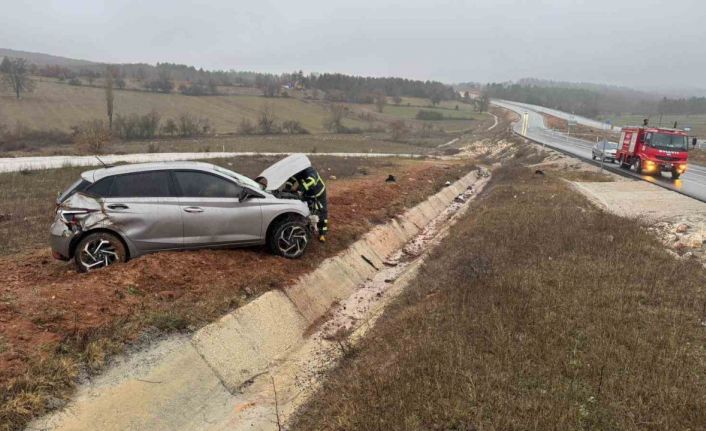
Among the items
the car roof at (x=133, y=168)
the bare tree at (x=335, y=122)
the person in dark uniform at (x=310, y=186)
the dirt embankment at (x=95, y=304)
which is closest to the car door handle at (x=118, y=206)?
the car roof at (x=133, y=168)

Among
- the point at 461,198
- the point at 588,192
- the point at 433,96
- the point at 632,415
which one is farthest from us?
the point at 433,96

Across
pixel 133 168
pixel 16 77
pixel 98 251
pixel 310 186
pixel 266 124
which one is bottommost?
pixel 266 124

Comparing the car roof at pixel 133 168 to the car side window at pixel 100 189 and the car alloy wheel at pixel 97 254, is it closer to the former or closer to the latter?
the car side window at pixel 100 189

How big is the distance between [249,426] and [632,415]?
4.78 m

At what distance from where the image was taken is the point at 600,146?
32.4 meters

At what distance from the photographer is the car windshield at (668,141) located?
77.8ft

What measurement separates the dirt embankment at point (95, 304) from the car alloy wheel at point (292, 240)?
9.6 inches

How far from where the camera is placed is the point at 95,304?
7.16 metres

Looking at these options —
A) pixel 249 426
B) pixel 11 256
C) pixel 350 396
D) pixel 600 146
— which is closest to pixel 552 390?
pixel 350 396

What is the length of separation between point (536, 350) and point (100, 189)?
25.0 ft

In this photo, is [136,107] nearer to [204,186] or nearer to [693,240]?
[204,186]

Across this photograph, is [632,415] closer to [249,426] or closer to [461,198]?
[249,426]

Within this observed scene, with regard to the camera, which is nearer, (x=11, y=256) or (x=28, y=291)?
(x=28, y=291)

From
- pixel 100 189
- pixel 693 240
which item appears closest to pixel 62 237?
pixel 100 189
